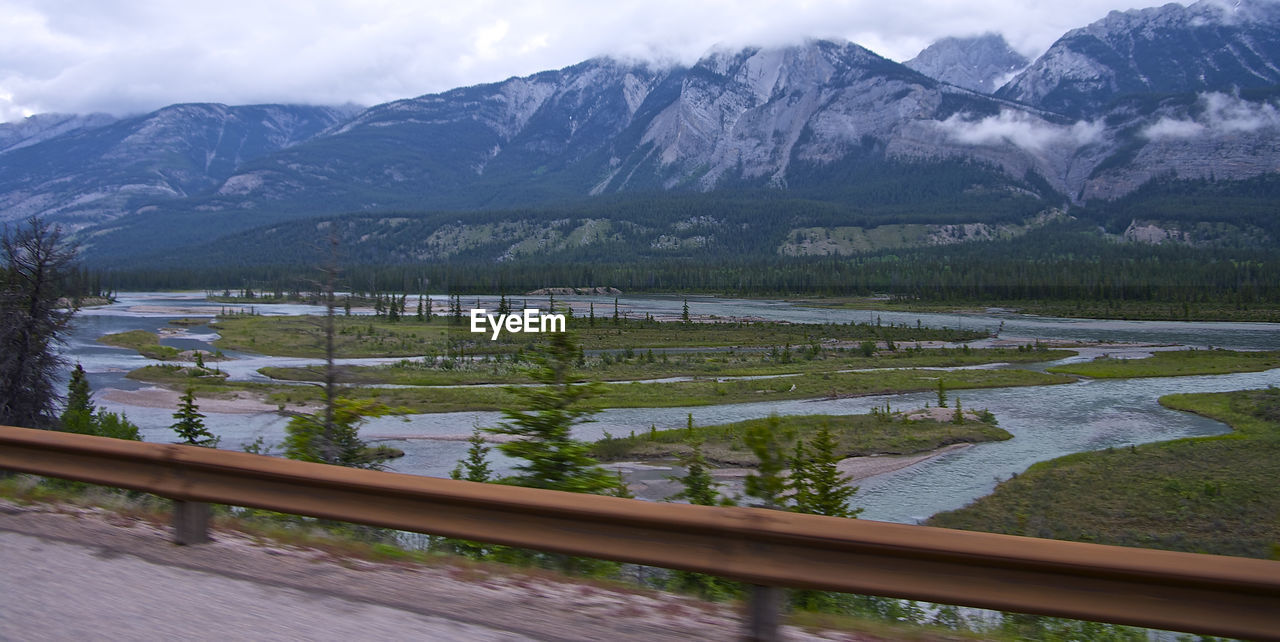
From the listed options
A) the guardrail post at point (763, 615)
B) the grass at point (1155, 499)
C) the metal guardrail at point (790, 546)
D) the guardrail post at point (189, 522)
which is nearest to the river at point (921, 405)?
the grass at point (1155, 499)

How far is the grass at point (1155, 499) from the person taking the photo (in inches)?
786

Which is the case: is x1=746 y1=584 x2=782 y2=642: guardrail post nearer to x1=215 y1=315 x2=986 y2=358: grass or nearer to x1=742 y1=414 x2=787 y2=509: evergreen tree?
x1=742 y1=414 x2=787 y2=509: evergreen tree

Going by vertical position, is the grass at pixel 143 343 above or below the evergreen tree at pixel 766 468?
below

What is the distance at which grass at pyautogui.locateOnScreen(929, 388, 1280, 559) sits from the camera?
65.5 ft

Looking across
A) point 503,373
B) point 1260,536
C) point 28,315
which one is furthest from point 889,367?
point 28,315

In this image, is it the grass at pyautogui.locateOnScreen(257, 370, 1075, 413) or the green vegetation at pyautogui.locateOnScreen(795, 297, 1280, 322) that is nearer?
the grass at pyautogui.locateOnScreen(257, 370, 1075, 413)

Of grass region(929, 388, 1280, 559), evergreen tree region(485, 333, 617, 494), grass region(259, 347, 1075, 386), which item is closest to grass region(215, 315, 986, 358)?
grass region(259, 347, 1075, 386)

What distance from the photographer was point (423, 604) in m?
5.65

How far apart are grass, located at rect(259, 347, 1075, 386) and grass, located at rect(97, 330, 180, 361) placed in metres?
12.2

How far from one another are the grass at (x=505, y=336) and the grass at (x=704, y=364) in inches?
235

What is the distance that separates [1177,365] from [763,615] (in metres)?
68.3

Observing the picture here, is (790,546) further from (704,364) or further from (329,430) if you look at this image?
(704,364)

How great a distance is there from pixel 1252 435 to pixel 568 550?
38.1 meters

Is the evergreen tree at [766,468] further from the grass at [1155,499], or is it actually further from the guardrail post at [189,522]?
the grass at [1155,499]
